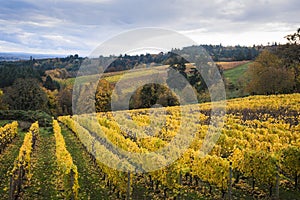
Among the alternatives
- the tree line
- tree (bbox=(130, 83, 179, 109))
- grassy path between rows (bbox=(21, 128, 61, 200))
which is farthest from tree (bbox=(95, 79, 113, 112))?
grassy path between rows (bbox=(21, 128, 61, 200))

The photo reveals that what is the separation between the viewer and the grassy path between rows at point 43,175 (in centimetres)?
1140

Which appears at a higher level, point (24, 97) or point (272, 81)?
point (272, 81)

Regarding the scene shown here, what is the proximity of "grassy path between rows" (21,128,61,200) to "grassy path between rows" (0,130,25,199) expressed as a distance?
0.77 m

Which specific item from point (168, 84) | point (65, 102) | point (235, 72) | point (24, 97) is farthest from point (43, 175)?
point (235, 72)

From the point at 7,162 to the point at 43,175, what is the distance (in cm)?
399

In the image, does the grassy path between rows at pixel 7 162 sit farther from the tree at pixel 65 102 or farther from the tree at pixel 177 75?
the tree at pixel 65 102

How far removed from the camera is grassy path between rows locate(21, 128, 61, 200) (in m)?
11.4

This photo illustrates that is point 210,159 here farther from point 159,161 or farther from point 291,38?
point 291,38

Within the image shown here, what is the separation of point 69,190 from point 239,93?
150 feet

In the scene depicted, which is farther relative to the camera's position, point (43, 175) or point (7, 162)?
point (7, 162)

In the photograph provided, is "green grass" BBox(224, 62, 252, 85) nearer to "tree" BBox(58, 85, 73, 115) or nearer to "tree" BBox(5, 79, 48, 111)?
"tree" BBox(58, 85, 73, 115)

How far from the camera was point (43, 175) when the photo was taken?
14062 mm

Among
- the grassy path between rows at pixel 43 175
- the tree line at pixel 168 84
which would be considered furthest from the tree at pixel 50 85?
the grassy path between rows at pixel 43 175

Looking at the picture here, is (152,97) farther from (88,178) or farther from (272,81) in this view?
(88,178)
